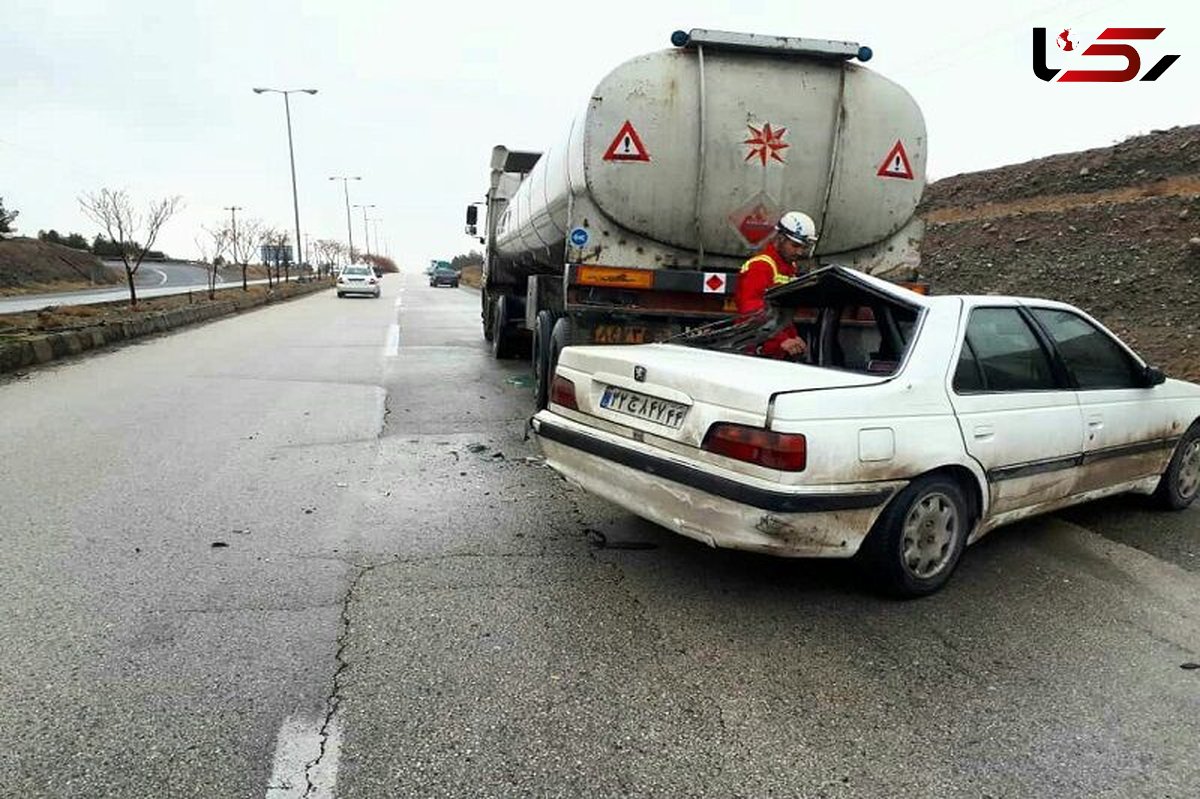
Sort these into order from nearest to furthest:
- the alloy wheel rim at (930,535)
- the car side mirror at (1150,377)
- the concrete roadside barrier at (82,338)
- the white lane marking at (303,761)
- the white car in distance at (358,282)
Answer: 1. the white lane marking at (303,761)
2. the alloy wheel rim at (930,535)
3. the car side mirror at (1150,377)
4. the concrete roadside barrier at (82,338)
5. the white car in distance at (358,282)

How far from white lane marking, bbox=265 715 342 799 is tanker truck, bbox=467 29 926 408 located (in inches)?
176

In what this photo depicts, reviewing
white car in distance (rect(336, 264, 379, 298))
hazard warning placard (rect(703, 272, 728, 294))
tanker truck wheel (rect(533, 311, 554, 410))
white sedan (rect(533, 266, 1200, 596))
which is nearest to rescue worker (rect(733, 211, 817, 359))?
white sedan (rect(533, 266, 1200, 596))

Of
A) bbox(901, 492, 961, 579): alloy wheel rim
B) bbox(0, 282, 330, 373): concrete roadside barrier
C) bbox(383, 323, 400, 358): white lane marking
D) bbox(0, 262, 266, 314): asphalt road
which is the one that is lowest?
bbox(0, 262, 266, 314): asphalt road

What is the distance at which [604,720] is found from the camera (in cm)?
271

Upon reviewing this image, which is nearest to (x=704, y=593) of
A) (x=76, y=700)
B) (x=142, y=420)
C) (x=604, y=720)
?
(x=604, y=720)

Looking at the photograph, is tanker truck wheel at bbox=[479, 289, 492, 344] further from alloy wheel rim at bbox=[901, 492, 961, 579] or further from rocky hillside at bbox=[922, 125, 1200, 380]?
alloy wheel rim at bbox=[901, 492, 961, 579]

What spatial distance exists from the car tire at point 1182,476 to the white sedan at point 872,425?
0.24ft

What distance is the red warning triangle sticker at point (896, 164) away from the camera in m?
6.78

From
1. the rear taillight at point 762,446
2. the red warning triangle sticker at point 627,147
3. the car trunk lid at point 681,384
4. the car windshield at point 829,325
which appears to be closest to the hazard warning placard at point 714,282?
the red warning triangle sticker at point 627,147

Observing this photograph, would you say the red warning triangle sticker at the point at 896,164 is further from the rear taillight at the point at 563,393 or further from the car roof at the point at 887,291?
the rear taillight at the point at 563,393

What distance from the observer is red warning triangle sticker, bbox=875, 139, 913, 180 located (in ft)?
22.2

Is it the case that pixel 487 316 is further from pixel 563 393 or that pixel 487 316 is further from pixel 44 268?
pixel 44 268

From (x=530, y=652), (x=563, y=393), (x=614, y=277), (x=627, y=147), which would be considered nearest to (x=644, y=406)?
(x=563, y=393)

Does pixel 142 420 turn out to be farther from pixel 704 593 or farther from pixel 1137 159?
pixel 1137 159
